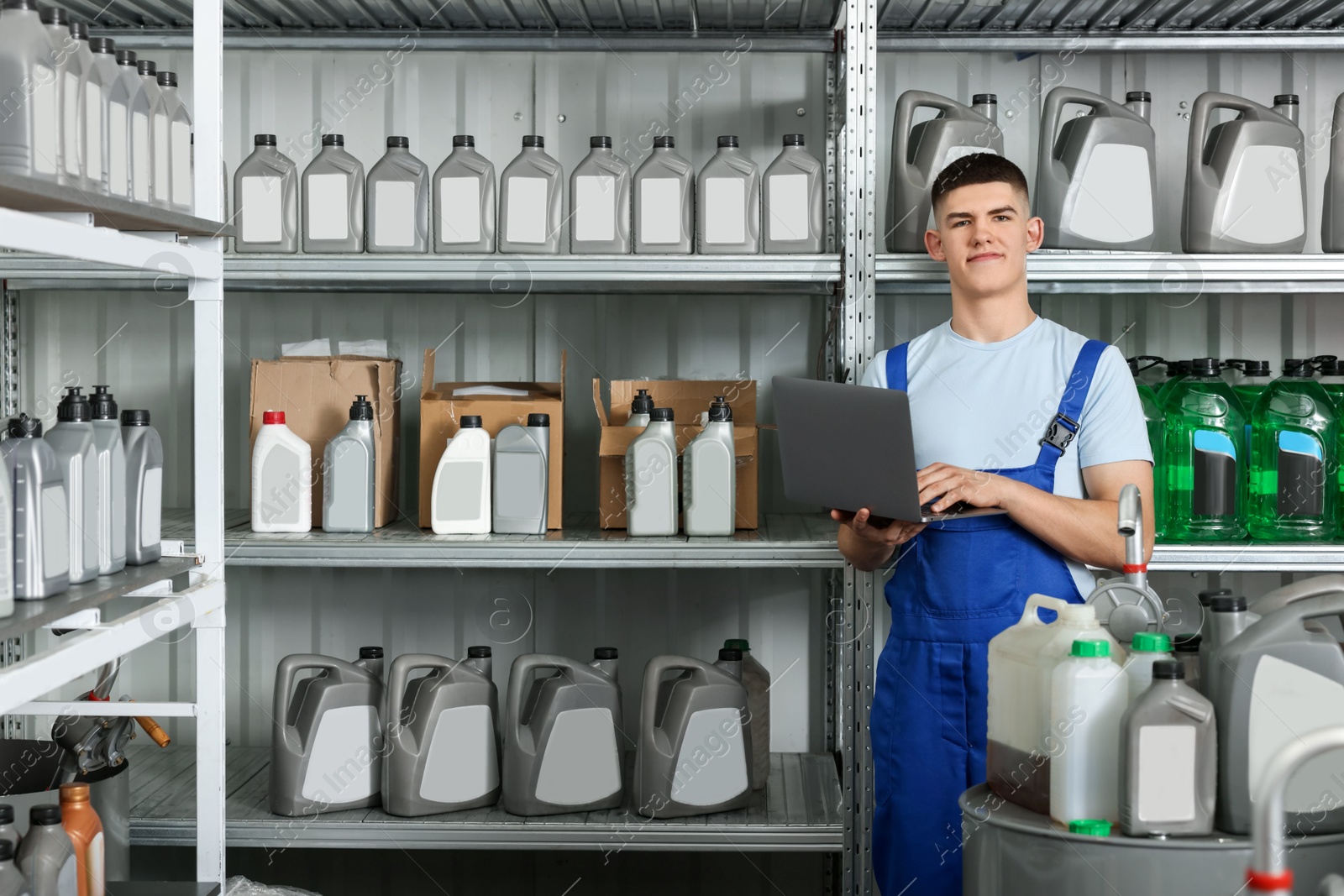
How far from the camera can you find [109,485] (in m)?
1.40

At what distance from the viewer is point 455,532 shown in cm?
213

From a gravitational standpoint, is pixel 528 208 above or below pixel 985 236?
above

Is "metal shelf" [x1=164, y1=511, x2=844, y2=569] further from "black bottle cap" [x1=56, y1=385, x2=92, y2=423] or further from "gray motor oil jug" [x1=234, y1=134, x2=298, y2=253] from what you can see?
"black bottle cap" [x1=56, y1=385, x2=92, y2=423]

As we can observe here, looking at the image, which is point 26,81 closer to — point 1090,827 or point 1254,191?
point 1090,827

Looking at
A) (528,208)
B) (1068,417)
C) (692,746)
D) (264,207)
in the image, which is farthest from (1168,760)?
(264,207)

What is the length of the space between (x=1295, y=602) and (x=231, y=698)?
91.2 inches

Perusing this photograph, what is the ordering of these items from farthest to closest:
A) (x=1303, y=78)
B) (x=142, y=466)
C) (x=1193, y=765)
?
(x=1303, y=78)
(x=142, y=466)
(x=1193, y=765)

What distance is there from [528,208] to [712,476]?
63 cm

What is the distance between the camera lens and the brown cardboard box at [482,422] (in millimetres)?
2162

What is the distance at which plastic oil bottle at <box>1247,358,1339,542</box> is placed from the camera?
2104 mm

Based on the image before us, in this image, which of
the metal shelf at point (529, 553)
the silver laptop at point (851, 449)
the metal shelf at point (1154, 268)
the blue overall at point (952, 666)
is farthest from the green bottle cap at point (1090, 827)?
the metal shelf at point (1154, 268)

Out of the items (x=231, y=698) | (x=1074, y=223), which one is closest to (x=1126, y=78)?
(x=1074, y=223)

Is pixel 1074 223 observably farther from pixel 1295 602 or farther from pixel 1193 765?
pixel 1193 765

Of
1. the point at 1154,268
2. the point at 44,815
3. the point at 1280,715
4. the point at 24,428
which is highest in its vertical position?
the point at 1154,268
